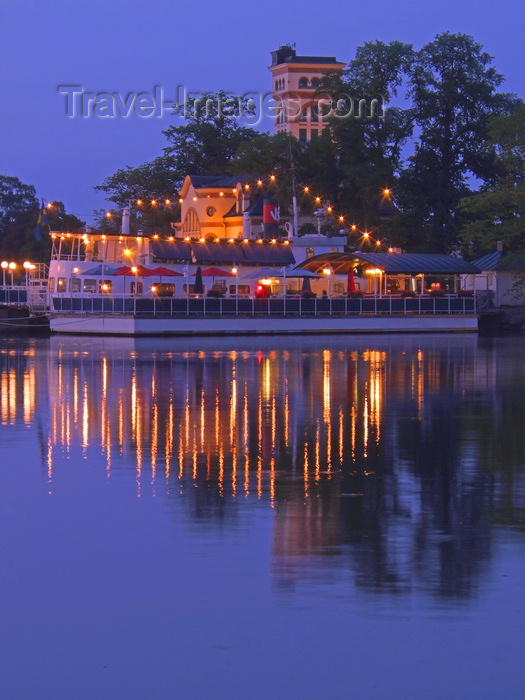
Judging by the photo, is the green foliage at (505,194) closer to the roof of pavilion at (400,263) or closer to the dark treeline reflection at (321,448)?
the roof of pavilion at (400,263)

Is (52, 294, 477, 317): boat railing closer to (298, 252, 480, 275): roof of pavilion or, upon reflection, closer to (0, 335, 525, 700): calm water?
(298, 252, 480, 275): roof of pavilion

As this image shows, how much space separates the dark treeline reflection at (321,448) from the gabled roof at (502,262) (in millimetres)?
32827

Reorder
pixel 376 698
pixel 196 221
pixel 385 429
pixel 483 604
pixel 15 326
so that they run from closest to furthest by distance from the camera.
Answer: pixel 376 698 < pixel 483 604 < pixel 385 429 < pixel 15 326 < pixel 196 221

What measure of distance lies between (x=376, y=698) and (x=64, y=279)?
54257mm

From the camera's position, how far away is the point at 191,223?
293 ft

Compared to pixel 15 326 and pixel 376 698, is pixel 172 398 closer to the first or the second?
pixel 376 698

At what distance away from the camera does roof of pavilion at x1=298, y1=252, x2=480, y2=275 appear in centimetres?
6219

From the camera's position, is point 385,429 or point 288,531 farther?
point 385,429

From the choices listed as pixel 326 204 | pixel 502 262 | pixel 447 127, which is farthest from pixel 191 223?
pixel 502 262

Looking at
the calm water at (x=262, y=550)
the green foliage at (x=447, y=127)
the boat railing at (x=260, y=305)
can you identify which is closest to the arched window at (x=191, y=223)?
the green foliage at (x=447, y=127)

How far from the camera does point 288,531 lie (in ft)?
32.5

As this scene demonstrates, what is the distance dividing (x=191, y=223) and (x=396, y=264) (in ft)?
99.6

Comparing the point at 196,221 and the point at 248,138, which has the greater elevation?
the point at 248,138

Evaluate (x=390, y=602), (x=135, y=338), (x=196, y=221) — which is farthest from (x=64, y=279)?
(x=390, y=602)
